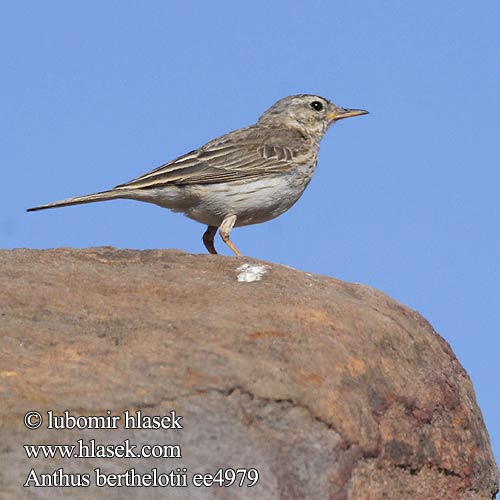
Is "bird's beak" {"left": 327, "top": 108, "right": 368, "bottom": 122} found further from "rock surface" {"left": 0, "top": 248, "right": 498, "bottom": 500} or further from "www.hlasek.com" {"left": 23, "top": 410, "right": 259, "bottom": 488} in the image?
"www.hlasek.com" {"left": 23, "top": 410, "right": 259, "bottom": 488}

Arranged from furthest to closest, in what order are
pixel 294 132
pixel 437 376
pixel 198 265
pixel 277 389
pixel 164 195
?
pixel 294 132 < pixel 164 195 < pixel 198 265 < pixel 437 376 < pixel 277 389

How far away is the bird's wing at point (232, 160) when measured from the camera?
12.6m

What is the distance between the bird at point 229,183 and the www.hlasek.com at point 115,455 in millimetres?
5029

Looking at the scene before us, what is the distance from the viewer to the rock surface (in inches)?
283

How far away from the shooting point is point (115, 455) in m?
7.12

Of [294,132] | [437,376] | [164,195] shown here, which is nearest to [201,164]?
[164,195]

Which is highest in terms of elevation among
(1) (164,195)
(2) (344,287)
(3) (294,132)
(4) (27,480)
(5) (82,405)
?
(3) (294,132)

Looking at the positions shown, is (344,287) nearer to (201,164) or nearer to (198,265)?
(198,265)

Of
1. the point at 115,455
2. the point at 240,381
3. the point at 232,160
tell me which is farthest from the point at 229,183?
the point at 115,455

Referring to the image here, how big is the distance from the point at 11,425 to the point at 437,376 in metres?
3.57

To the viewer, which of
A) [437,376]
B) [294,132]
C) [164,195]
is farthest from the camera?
[294,132]

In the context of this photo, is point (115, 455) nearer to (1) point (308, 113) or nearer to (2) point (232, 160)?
(2) point (232, 160)

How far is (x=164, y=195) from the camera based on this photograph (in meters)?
12.5

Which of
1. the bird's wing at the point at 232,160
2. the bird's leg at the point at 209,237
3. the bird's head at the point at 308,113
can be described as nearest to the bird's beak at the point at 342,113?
the bird's head at the point at 308,113
